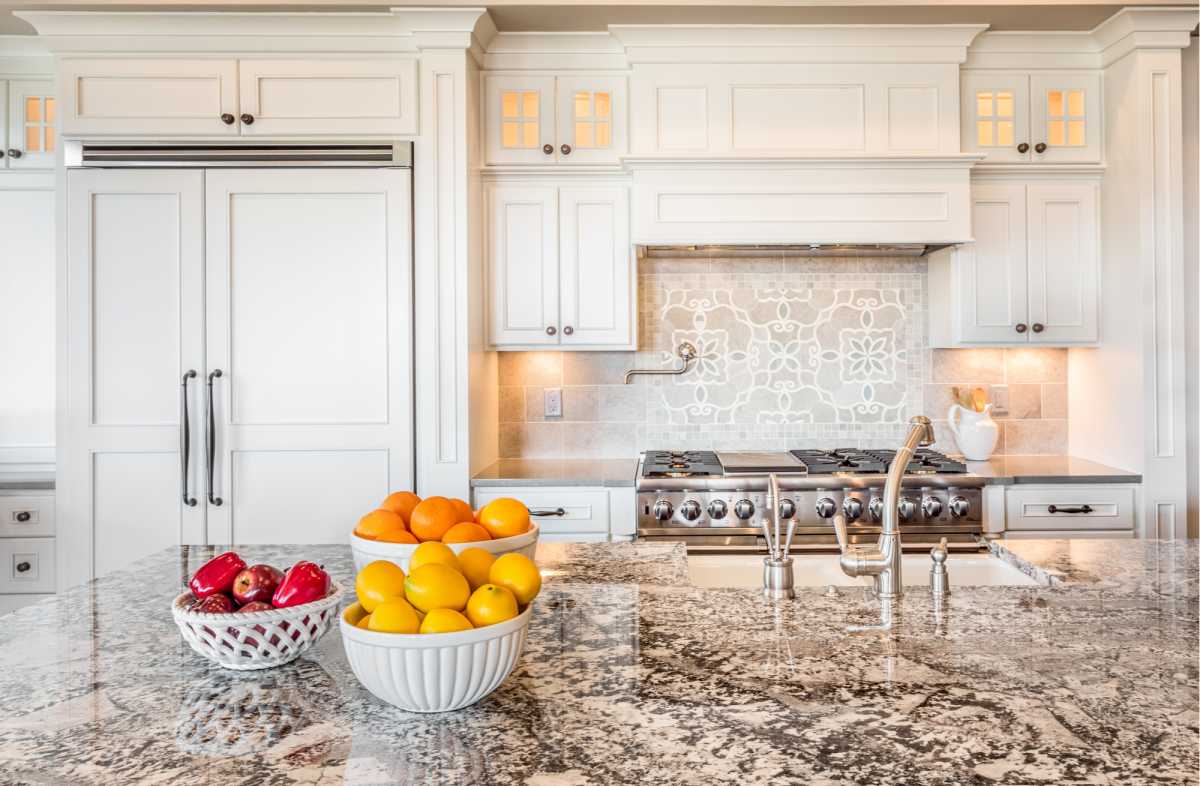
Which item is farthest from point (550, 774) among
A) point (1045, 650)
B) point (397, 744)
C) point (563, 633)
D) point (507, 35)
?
point (507, 35)

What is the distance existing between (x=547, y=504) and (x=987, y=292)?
1.89m

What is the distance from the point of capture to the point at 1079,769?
2.63 feet

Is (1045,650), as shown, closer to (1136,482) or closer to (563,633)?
(563,633)

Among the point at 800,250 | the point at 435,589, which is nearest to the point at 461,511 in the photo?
the point at 435,589

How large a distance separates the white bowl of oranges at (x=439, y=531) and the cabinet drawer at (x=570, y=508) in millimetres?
1614

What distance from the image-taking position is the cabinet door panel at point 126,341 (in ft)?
9.70

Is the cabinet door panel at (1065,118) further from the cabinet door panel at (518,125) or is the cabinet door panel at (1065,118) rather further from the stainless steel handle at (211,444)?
the stainless steel handle at (211,444)

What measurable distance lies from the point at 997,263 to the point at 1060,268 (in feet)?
0.80

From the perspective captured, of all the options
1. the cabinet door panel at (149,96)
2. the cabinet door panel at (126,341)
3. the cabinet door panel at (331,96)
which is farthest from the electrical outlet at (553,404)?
the cabinet door panel at (149,96)

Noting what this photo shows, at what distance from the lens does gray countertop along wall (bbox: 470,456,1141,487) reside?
298cm

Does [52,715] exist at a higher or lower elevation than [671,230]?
lower

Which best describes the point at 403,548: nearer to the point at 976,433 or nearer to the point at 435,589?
the point at 435,589

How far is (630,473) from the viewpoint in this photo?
122 inches

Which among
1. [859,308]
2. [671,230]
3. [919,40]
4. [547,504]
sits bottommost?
[547,504]
